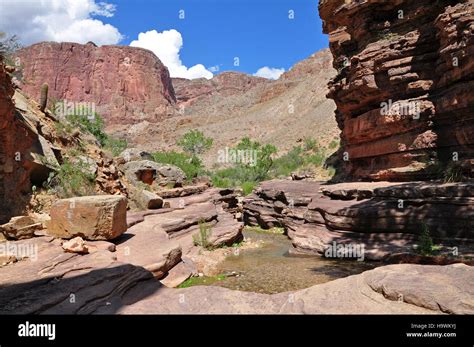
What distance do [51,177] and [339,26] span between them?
15035mm

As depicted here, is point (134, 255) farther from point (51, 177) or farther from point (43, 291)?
point (51, 177)

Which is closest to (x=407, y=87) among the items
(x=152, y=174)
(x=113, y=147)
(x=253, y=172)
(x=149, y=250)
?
(x=149, y=250)

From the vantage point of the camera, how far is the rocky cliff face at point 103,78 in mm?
86875

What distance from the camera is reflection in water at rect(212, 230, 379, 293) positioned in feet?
23.4

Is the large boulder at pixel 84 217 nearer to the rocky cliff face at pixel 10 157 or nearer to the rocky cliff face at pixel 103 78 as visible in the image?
the rocky cliff face at pixel 10 157

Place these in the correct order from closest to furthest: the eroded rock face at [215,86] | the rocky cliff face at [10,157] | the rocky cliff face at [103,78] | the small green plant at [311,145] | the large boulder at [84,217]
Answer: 1. the large boulder at [84,217]
2. the rocky cliff face at [10,157]
3. the small green plant at [311,145]
4. the rocky cliff face at [103,78]
5. the eroded rock face at [215,86]

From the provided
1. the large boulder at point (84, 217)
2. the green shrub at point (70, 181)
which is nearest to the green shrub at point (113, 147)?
the green shrub at point (70, 181)

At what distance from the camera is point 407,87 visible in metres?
12.8

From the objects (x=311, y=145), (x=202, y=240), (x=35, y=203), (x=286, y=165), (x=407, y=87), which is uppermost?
(x=407, y=87)

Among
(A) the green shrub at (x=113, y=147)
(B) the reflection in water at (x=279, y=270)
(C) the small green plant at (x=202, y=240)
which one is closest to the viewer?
(B) the reflection in water at (x=279, y=270)

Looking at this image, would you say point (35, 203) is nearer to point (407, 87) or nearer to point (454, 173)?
point (454, 173)

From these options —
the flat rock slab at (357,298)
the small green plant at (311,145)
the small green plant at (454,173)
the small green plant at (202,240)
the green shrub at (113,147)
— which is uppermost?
the small green plant at (311,145)

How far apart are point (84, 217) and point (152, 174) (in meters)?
11.6

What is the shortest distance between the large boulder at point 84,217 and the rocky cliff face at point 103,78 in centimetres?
8277
